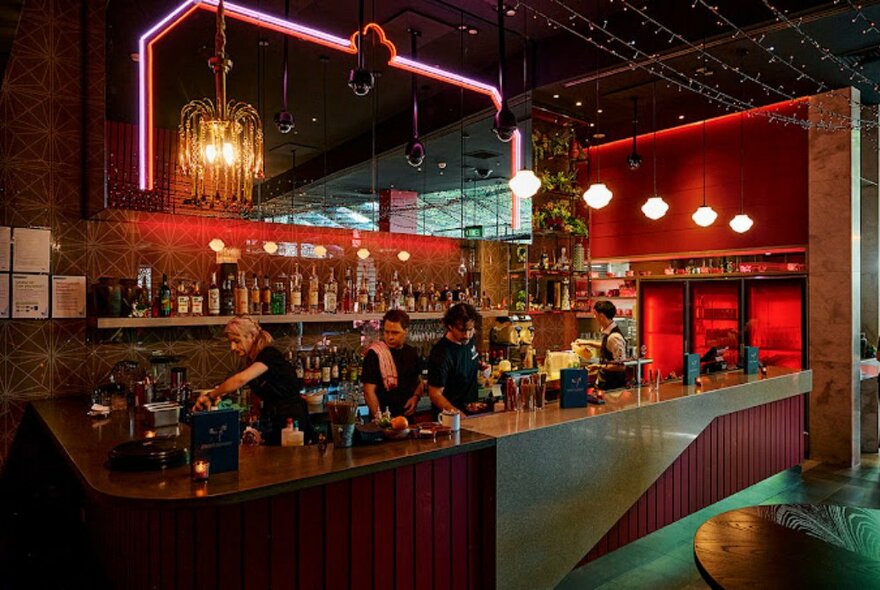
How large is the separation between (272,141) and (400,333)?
240 inches

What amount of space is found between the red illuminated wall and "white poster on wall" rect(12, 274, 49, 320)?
315 inches

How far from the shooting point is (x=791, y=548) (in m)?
2.30

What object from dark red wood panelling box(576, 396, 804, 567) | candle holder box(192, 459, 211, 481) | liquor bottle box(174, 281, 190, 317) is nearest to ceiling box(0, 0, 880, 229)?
liquor bottle box(174, 281, 190, 317)

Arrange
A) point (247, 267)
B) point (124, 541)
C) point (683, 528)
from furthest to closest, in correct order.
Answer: point (247, 267) < point (683, 528) < point (124, 541)

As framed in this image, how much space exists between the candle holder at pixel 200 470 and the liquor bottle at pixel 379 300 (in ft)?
11.2

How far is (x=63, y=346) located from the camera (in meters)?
4.38

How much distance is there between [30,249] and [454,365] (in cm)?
315

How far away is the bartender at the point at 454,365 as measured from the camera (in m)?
4.05

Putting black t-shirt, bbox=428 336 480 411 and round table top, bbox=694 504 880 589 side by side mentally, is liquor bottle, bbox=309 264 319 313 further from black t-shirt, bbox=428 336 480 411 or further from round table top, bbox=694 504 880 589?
round table top, bbox=694 504 880 589

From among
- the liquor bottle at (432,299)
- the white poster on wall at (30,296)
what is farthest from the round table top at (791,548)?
the white poster on wall at (30,296)

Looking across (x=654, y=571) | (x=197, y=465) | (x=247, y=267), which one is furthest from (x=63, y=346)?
(x=654, y=571)

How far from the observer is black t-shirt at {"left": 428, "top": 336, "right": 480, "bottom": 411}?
4062 mm

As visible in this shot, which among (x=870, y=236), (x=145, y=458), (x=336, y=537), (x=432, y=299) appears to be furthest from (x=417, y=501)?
(x=870, y=236)

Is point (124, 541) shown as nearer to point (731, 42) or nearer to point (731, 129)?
point (731, 42)
